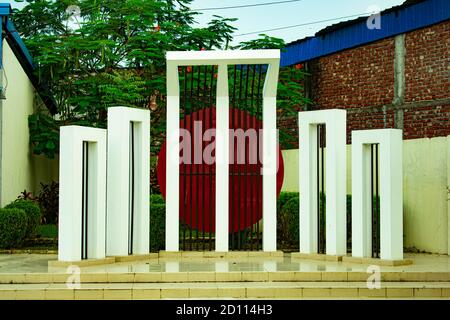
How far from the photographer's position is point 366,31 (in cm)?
1889

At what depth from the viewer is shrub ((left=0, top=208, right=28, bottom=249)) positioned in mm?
14883

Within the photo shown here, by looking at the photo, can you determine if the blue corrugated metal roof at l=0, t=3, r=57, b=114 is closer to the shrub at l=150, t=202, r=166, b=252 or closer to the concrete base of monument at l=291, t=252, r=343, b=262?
the shrub at l=150, t=202, r=166, b=252

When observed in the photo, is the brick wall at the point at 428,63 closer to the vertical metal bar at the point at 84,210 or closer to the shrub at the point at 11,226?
the vertical metal bar at the point at 84,210

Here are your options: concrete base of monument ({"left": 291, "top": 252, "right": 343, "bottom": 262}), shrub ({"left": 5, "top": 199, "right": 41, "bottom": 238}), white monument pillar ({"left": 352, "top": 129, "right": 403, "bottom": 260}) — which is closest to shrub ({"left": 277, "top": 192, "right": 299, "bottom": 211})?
concrete base of monument ({"left": 291, "top": 252, "right": 343, "bottom": 262})

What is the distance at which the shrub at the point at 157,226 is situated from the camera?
50.0 ft

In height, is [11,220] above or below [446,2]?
below

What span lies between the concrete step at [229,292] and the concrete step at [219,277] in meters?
0.48

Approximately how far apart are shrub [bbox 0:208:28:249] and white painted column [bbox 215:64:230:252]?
12.1 ft

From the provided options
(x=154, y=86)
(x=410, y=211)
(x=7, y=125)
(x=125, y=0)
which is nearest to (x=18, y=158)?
(x=7, y=125)

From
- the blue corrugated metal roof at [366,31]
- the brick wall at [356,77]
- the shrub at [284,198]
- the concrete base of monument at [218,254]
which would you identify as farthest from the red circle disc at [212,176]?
the brick wall at [356,77]

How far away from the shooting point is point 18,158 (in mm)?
18859

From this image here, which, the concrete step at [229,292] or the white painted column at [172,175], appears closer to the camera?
the concrete step at [229,292]
